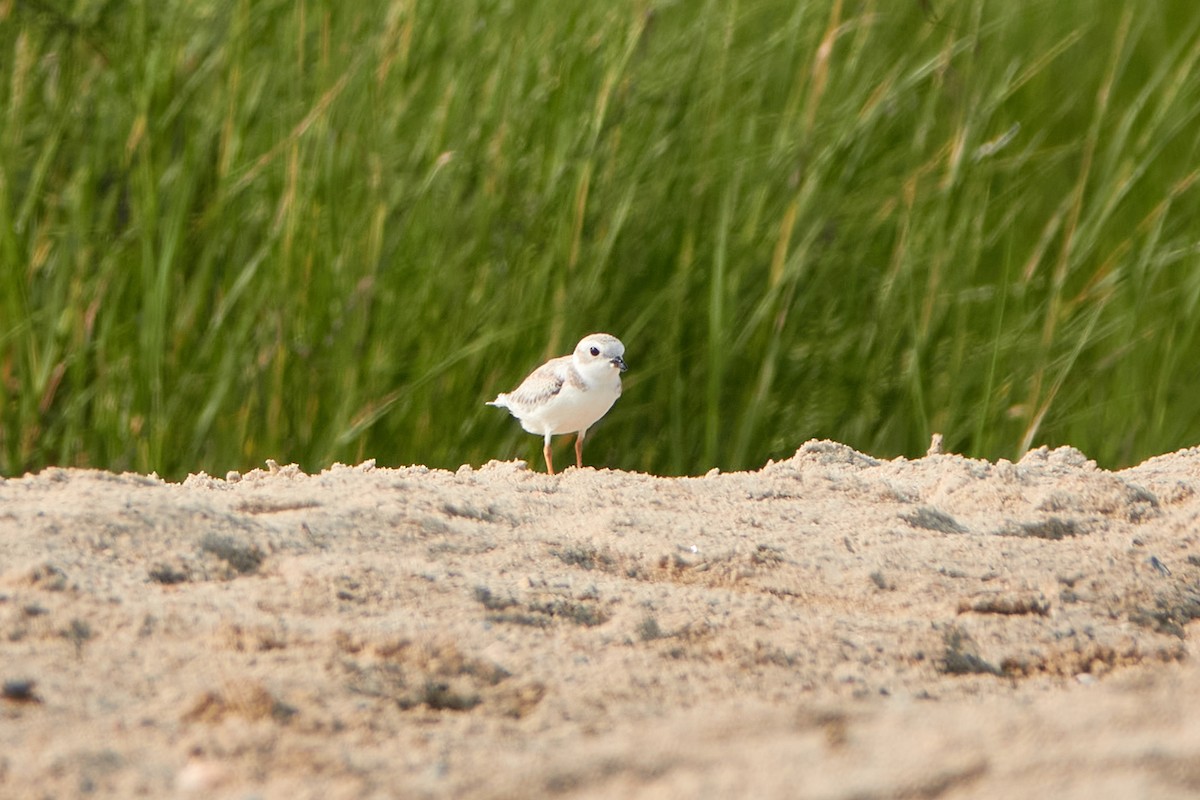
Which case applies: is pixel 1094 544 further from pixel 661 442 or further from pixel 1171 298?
pixel 1171 298

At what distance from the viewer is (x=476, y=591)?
234 centimetres

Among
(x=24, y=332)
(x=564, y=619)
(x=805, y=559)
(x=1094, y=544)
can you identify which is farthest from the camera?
(x=24, y=332)

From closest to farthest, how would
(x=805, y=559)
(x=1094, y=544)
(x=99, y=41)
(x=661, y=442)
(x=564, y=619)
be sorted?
(x=564, y=619) → (x=805, y=559) → (x=1094, y=544) → (x=99, y=41) → (x=661, y=442)

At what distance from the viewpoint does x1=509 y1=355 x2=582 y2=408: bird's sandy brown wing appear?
3.78m

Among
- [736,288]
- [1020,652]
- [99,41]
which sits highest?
[99,41]

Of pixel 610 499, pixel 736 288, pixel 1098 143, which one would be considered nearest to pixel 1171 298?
pixel 1098 143

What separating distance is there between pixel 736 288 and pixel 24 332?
179 cm

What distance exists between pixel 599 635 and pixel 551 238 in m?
2.00

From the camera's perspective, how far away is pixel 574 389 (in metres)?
3.72

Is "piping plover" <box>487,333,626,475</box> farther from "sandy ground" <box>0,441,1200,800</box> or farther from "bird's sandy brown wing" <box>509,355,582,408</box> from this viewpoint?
"sandy ground" <box>0,441,1200,800</box>

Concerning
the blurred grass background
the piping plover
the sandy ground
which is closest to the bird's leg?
the piping plover

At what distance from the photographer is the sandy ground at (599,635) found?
173 cm

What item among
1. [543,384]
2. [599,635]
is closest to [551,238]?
[543,384]

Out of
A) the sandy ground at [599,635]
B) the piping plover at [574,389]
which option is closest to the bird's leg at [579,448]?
the piping plover at [574,389]
